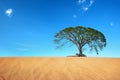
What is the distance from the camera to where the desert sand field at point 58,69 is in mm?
14820

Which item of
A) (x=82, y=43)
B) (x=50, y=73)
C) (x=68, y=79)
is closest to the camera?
(x=68, y=79)

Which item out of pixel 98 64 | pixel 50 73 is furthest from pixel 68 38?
pixel 50 73

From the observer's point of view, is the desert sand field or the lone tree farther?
the lone tree

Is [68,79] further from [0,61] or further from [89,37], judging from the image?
[89,37]

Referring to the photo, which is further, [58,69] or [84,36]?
[84,36]

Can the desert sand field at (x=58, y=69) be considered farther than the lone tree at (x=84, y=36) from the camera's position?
No

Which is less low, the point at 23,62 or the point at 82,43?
the point at 82,43

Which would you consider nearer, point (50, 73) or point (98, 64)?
point (50, 73)

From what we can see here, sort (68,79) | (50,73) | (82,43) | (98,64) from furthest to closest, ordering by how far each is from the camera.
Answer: (82,43), (98,64), (50,73), (68,79)

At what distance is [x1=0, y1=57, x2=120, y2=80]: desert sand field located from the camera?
1482 cm

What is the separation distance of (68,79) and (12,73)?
3855 mm

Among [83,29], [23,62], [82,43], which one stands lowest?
[23,62]

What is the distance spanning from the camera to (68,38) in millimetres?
43406

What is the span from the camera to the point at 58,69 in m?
16.3
